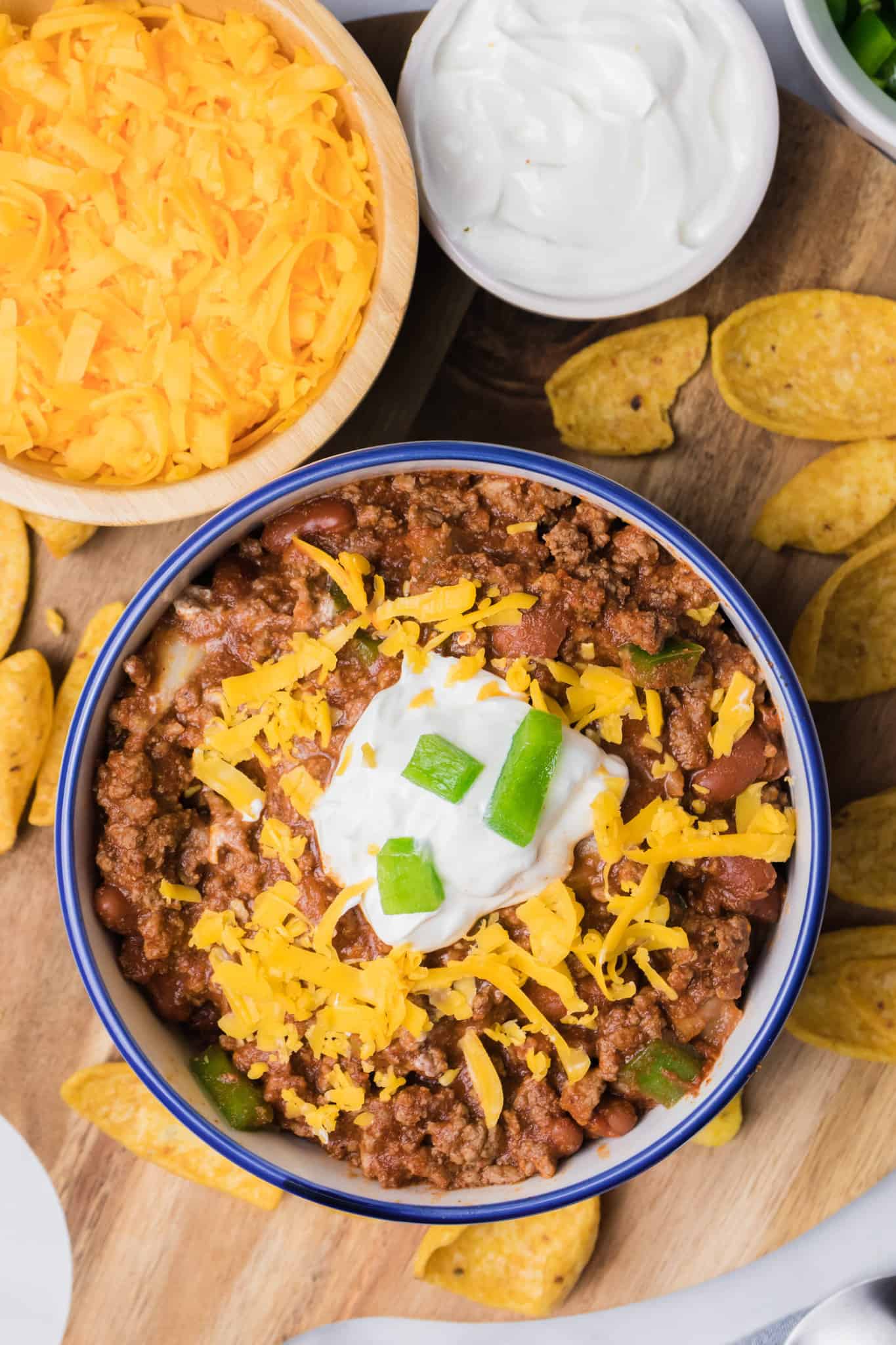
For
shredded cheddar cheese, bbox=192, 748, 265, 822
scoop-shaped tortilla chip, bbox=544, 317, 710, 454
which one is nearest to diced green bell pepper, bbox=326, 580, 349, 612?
shredded cheddar cheese, bbox=192, 748, 265, 822

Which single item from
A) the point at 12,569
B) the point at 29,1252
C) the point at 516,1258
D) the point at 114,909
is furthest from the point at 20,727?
the point at 516,1258

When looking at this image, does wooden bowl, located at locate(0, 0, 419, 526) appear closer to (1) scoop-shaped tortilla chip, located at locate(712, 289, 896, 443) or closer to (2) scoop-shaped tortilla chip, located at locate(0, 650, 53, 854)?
(2) scoop-shaped tortilla chip, located at locate(0, 650, 53, 854)

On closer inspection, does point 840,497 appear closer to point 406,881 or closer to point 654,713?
point 654,713

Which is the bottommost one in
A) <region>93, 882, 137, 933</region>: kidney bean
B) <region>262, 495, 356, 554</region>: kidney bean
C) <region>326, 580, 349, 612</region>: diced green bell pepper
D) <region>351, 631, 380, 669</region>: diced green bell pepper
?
<region>93, 882, 137, 933</region>: kidney bean

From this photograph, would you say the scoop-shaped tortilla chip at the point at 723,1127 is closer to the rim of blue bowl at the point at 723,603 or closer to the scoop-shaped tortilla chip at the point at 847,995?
the scoop-shaped tortilla chip at the point at 847,995

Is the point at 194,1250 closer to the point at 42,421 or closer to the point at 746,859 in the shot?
the point at 746,859

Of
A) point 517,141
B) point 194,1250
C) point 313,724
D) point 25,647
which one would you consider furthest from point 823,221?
point 194,1250
